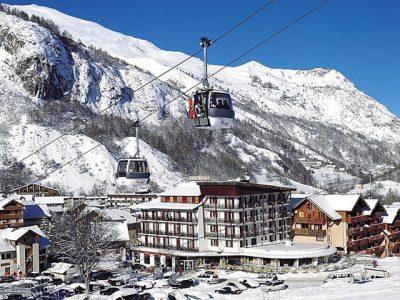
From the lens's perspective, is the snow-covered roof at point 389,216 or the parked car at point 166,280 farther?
the snow-covered roof at point 389,216

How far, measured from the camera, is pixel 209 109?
27734mm

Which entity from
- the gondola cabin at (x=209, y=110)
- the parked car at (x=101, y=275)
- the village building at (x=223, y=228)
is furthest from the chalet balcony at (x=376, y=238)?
the gondola cabin at (x=209, y=110)

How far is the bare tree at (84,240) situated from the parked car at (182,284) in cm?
833

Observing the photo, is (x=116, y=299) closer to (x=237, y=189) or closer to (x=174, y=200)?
(x=237, y=189)

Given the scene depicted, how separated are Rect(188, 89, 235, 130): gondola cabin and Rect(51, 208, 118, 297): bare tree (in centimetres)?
3149

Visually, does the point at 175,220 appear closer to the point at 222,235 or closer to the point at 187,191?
the point at 187,191

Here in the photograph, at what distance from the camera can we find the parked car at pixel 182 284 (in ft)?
185

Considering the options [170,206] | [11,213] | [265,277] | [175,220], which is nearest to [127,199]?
[11,213]

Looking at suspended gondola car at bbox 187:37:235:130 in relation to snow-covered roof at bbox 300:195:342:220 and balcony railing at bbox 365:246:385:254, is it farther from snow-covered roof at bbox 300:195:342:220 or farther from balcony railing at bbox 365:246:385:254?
balcony railing at bbox 365:246:385:254

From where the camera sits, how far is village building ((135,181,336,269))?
68.7m

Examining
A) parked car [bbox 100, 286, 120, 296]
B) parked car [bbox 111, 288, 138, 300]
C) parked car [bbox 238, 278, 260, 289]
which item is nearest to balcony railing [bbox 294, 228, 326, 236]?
parked car [bbox 238, 278, 260, 289]

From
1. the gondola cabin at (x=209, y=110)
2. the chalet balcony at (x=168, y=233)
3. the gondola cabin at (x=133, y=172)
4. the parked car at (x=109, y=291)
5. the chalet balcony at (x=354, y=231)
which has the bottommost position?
the parked car at (x=109, y=291)

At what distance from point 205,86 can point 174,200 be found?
53.2 meters

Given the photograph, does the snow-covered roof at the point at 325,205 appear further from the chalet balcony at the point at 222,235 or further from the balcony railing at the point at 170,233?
the balcony railing at the point at 170,233
